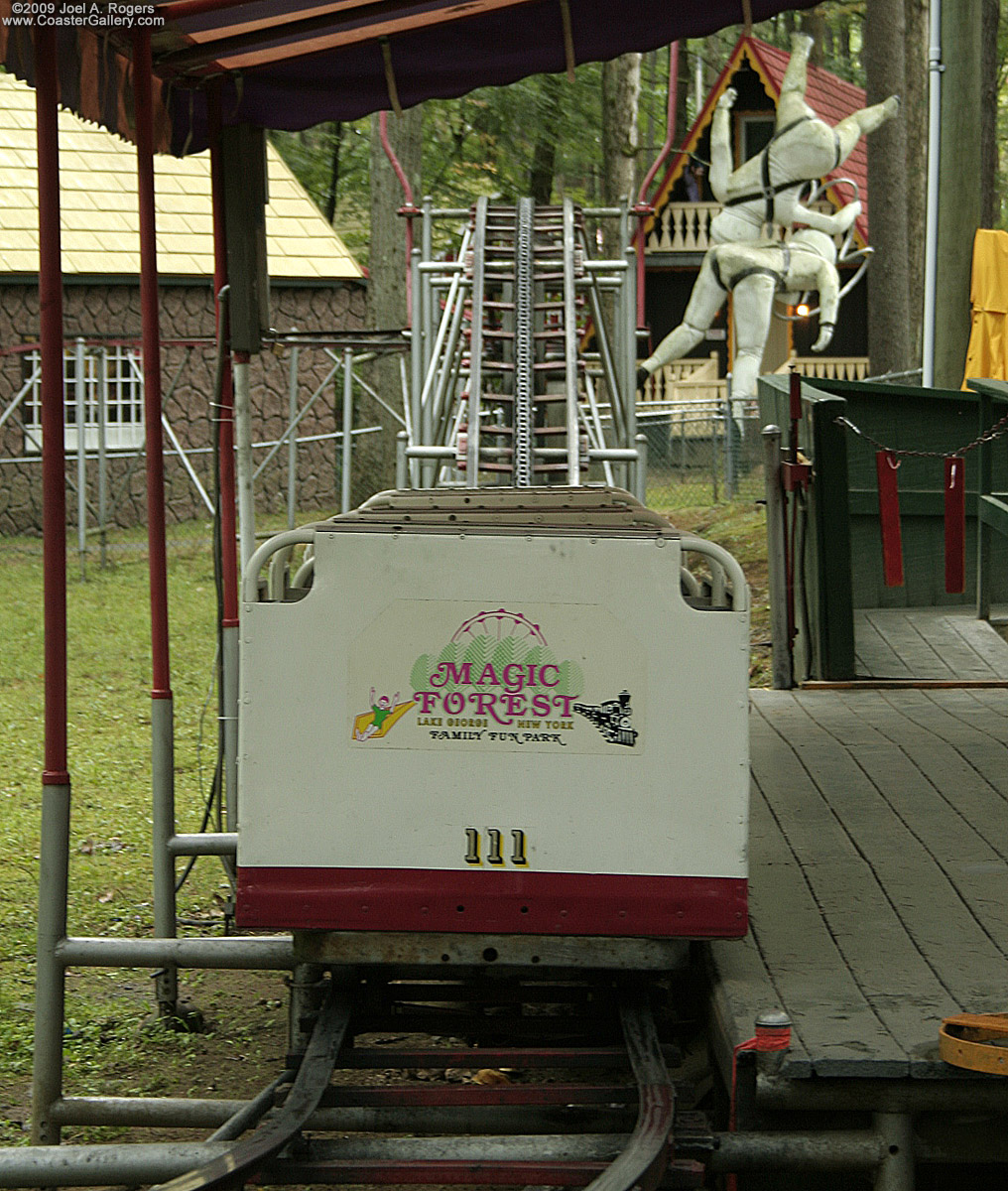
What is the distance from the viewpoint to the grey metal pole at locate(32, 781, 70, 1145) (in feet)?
15.9

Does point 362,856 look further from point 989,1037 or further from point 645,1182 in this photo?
point 989,1037

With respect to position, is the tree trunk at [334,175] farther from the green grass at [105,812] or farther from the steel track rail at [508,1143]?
the steel track rail at [508,1143]

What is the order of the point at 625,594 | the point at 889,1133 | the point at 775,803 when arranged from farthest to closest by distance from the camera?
the point at 775,803
the point at 625,594
the point at 889,1133

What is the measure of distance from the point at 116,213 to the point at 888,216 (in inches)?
473

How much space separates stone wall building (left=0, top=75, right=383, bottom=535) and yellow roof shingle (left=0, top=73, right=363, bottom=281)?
24 millimetres

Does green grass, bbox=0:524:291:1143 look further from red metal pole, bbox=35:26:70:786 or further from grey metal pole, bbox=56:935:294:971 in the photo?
red metal pole, bbox=35:26:70:786

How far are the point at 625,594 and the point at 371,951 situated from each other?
1.22m

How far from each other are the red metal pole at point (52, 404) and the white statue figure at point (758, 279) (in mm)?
24933

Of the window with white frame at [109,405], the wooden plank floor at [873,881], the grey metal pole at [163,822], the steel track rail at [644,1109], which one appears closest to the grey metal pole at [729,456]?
the window with white frame at [109,405]

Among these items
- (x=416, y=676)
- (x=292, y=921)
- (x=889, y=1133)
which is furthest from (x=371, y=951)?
(x=889, y=1133)

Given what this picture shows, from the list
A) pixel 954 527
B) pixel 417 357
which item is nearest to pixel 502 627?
pixel 954 527

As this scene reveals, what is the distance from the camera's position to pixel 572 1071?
5.79m

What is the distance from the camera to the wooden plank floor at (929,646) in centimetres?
961

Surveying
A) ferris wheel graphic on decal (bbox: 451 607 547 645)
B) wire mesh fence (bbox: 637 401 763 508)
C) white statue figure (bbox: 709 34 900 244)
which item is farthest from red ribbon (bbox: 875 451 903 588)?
white statue figure (bbox: 709 34 900 244)
